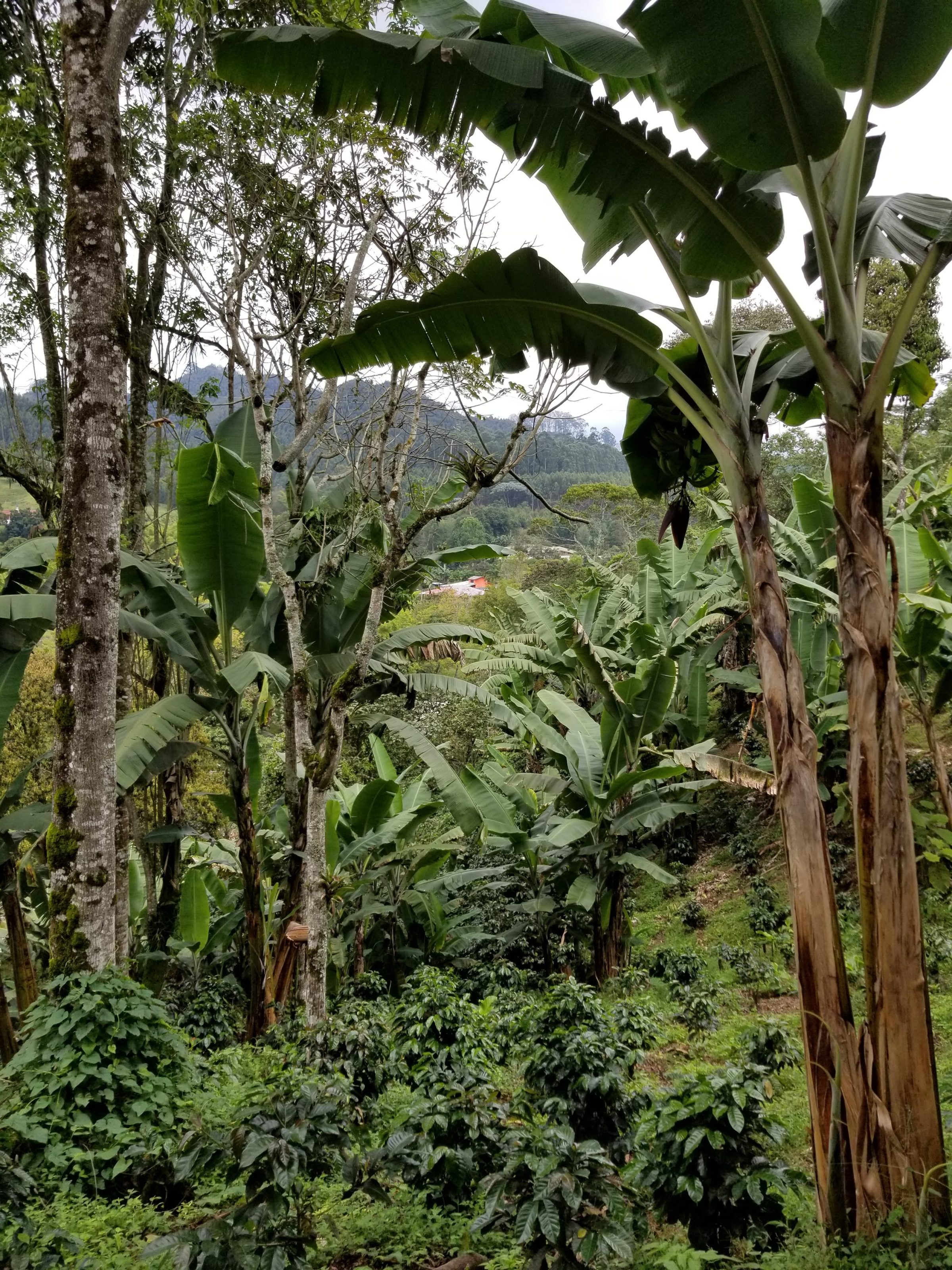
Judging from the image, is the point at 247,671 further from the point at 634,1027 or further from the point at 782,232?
the point at 782,232

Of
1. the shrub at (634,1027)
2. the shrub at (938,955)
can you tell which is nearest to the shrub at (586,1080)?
the shrub at (634,1027)

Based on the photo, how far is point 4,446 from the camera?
334 inches

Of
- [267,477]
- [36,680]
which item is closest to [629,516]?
[36,680]

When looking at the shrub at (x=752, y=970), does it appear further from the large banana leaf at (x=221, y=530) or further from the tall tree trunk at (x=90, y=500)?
the tall tree trunk at (x=90, y=500)

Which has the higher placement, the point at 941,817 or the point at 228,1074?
the point at 941,817

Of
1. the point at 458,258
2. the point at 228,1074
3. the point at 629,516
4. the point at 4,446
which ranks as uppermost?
the point at 629,516

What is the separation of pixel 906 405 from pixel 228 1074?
58.7 ft

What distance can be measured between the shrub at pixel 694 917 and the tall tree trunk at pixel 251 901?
564cm

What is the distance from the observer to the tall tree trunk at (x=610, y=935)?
8109mm

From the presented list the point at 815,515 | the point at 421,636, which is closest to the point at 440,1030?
the point at 421,636

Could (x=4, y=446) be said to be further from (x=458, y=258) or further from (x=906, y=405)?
(x=906, y=405)

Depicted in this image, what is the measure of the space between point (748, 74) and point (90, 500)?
3.40 m

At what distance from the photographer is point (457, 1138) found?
3.04 metres

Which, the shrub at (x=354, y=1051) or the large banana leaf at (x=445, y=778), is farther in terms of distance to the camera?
the large banana leaf at (x=445, y=778)
